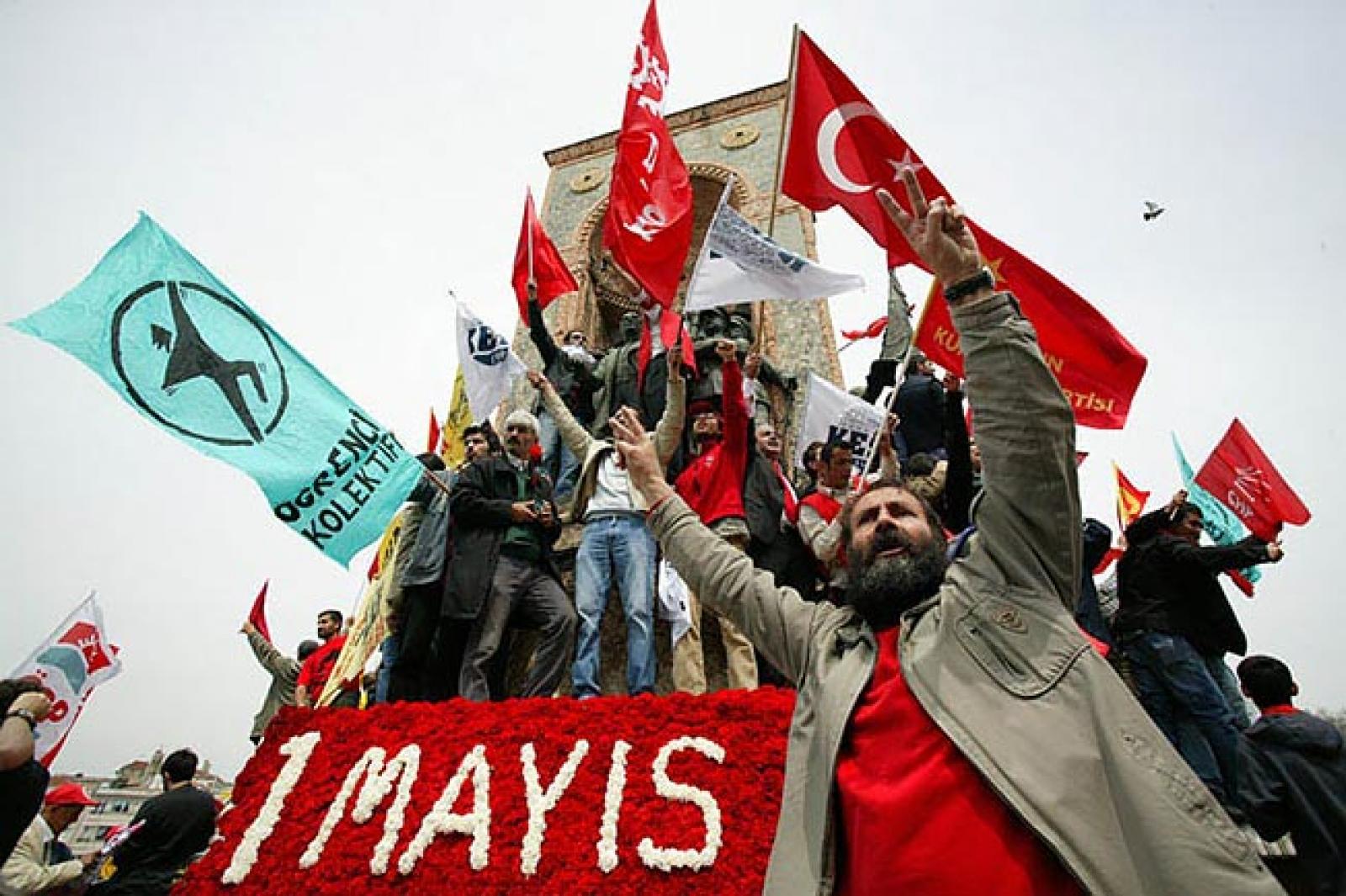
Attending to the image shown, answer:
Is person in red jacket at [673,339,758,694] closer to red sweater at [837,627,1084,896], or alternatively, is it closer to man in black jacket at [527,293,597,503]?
man in black jacket at [527,293,597,503]

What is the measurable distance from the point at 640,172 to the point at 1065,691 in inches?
214

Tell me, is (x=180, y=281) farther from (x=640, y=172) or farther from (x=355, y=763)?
(x=640, y=172)

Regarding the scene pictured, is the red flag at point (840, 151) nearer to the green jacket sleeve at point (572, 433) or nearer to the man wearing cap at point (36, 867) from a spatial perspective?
the green jacket sleeve at point (572, 433)

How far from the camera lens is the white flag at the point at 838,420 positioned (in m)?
5.85

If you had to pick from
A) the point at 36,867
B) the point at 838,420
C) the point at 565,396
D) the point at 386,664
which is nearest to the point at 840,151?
the point at 838,420

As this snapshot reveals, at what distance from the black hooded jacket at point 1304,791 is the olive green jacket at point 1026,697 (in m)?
2.63

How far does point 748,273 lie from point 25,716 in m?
4.53

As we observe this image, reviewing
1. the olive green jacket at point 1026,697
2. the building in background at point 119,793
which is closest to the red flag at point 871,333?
the olive green jacket at point 1026,697

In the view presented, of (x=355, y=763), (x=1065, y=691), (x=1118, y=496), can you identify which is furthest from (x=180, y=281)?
(x=1118, y=496)

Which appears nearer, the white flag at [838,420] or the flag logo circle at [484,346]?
the white flag at [838,420]

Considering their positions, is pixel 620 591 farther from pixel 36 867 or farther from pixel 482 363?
pixel 36 867

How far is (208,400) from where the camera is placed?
3824mm

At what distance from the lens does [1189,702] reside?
181 inches

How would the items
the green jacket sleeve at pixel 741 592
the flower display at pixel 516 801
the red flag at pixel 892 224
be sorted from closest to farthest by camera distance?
the green jacket sleeve at pixel 741 592 < the flower display at pixel 516 801 < the red flag at pixel 892 224
